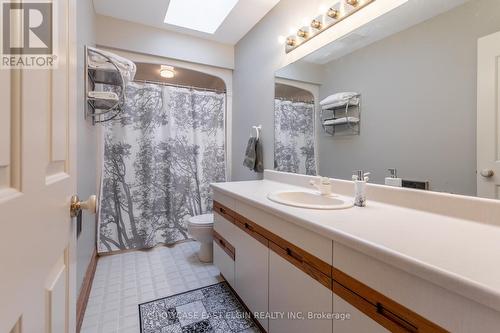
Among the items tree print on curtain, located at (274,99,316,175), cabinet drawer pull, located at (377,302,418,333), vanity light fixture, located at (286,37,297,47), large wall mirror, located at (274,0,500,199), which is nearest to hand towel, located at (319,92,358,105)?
large wall mirror, located at (274,0,500,199)

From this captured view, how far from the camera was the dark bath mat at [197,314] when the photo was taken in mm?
1404

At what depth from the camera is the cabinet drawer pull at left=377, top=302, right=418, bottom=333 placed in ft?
2.03

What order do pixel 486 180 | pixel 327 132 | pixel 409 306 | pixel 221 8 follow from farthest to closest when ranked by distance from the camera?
pixel 221 8
pixel 327 132
pixel 486 180
pixel 409 306

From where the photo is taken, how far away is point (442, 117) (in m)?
1.06

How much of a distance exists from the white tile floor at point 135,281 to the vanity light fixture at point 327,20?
199 centimetres

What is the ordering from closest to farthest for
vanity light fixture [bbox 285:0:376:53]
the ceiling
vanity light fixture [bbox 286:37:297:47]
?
vanity light fixture [bbox 285:0:376:53] < vanity light fixture [bbox 286:37:297:47] < the ceiling

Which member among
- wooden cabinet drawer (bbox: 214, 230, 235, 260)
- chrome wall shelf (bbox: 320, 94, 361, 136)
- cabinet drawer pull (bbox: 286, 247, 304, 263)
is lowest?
wooden cabinet drawer (bbox: 214, 230, 235, 260)

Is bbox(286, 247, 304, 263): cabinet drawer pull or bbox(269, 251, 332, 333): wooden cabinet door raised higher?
bbox(286, 247, 304, 263): cabinet drawer pull

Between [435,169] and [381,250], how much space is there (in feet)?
2.25

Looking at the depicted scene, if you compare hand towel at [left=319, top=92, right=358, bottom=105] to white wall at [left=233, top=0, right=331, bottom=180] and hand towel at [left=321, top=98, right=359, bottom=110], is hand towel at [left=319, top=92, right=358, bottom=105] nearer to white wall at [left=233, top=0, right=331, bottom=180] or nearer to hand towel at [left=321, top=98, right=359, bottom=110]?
hand towel at [left=321, top=98, right=359, bottom=110]

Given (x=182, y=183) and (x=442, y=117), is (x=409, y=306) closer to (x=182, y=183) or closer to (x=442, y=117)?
(x=442, y=117)

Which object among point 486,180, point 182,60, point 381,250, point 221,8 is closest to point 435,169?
point 486,180

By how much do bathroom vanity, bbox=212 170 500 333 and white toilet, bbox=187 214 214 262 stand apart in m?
0.73

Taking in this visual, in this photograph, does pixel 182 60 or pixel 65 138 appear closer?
pixel 65 138
